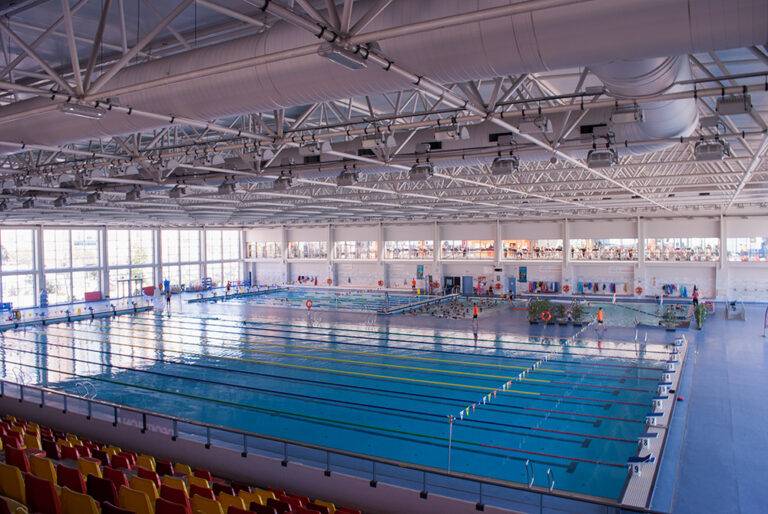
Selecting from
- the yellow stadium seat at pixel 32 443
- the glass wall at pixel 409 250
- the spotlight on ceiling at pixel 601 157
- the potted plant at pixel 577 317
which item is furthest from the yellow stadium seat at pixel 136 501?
the glass wall at pixel 409 250

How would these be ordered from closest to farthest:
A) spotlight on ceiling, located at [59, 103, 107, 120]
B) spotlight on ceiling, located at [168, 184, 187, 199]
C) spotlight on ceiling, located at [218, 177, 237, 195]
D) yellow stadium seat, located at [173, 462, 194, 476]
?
spotlight on ceiling, located at [59, 103, 107, 120], yellow stadium seat, located at [173, 462, 194, 476], spotlight on ceiling, located at [218, 177, 237, 195], spotlight on ceiling, located at [168, 184, 187, 199]

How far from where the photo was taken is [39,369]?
17609 millimetres

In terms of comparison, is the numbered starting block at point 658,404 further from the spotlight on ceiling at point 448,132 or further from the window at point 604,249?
the window at point 604,249

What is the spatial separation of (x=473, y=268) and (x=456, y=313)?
13.5 m

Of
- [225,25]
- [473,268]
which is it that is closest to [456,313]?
[473,268]

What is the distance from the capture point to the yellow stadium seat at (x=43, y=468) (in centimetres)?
609

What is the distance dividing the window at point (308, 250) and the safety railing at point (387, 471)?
3524 centimetres

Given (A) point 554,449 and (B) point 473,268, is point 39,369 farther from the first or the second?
(B) point 473,268

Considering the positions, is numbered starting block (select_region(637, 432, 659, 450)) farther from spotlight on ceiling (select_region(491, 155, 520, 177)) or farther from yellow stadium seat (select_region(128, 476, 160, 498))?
yellow stadium seat (select_region(128, 476, 160, 498))

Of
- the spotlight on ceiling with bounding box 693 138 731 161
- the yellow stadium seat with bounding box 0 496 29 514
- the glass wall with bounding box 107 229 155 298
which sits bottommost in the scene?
A: the yellow stadium seat with bounding box 0 496 29 514

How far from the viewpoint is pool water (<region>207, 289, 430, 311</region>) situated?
109 ft

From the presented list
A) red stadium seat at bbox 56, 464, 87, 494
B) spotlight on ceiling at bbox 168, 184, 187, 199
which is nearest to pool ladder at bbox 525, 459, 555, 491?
red stadium seat at bbox 56, 464, 87, 494

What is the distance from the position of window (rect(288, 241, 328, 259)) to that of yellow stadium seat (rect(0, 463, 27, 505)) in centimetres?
4203

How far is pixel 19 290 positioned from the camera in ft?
116
